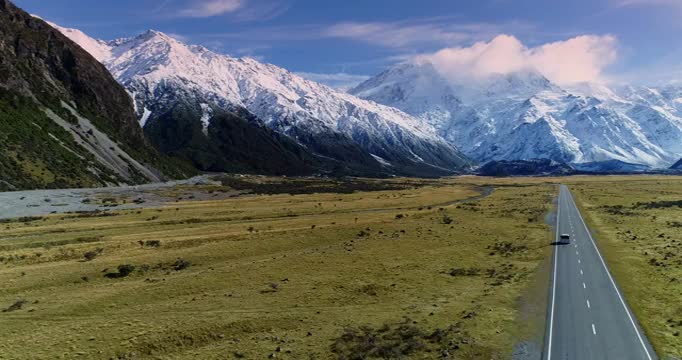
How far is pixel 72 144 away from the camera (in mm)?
172375

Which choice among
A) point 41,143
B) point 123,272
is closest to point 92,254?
point 123,272

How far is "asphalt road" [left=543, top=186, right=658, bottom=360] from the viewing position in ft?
106

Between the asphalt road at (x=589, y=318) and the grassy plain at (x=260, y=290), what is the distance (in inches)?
97.1

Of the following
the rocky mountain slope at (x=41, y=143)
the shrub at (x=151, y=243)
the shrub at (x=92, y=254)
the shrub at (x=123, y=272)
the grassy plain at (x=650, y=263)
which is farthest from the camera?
the rocky mountain slope at (x=41, y=143)

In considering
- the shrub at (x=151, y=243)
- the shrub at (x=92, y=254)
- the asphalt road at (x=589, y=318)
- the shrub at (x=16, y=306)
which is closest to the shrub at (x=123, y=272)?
the shrub at (x=92, y=254)

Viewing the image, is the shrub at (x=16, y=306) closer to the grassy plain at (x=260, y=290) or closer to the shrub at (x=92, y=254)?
the grassy plain at (x=260, y=290)

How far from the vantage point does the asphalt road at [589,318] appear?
106ft

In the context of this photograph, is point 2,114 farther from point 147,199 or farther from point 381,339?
point 381,339

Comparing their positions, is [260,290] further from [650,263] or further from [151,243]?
[650,263]

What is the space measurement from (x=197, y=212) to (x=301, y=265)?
62.2 m

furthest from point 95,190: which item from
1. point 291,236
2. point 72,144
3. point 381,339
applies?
point 381,339

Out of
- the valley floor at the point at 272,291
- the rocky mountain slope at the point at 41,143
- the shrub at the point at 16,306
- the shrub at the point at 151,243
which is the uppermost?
the rocky mountain slope at the point at 41,143

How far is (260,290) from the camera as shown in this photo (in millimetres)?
45656

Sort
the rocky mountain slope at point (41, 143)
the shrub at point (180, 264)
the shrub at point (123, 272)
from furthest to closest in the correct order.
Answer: the rocky mountain slope at point (41, 143) < the shrub at point (180, 264) < the shrub at point (123, 272)
